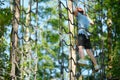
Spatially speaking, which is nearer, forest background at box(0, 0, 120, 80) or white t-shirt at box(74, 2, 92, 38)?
white t-shirt at box(74, 2, 92, 38)

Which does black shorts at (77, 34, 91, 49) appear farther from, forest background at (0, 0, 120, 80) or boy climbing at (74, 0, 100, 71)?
forest background at (0, 0, 120, 80)

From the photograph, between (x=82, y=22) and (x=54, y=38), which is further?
(x=54, y=38)

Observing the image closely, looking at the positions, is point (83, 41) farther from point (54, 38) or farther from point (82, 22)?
point (54, 38)

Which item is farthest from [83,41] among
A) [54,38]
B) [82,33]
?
[54,38]

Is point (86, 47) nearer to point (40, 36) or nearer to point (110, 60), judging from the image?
point (110, 60)

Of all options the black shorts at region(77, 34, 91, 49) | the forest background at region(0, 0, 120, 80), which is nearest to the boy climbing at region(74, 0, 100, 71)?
the black shorts at region(77, 34, 91, 49)

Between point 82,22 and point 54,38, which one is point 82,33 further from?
point 54,38

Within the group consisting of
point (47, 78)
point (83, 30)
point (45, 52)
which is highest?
point (83, 30)

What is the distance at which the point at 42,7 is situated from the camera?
14.2 meters

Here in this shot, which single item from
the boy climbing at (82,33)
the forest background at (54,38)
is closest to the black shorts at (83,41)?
the boy climbing at (82,33)

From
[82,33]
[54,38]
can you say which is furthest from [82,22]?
[54,38]

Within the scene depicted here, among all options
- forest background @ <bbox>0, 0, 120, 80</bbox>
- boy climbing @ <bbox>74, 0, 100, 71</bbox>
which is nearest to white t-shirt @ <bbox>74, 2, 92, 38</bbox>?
boy climbing @ <bbox>74, 0, 100, 71</bbox>

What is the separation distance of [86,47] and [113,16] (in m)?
6.55

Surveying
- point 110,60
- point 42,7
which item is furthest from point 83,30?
point 42,7
